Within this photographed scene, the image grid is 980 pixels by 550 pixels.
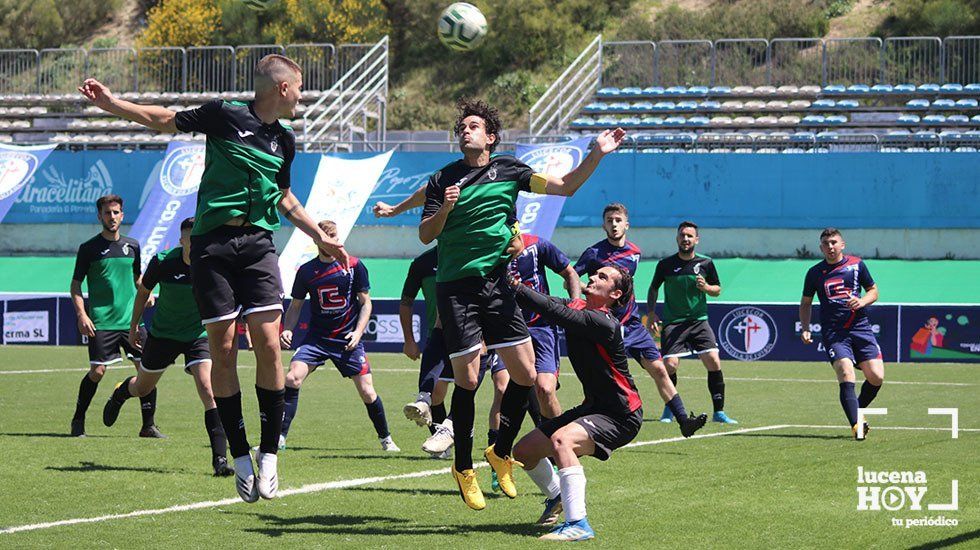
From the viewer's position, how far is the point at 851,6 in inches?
1805

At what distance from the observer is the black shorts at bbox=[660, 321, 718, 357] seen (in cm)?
1546

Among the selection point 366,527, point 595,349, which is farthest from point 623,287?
point 366,527

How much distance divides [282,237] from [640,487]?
25.1 metres

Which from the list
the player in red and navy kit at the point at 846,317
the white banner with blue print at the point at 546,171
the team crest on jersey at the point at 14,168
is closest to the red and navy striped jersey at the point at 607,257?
the player in red and navy kit at the point at 846,317

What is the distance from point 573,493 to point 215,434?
3864mm

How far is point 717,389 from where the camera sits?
15148 mm

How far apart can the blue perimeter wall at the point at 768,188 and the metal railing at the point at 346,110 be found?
8.18 ft

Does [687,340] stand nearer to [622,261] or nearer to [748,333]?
[622,261]

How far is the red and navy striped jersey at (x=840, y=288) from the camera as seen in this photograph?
14.0 metres

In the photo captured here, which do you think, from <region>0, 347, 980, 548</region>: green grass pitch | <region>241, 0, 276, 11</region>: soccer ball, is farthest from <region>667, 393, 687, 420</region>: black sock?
<region>241, 0, 276, 11</region>: soccer ball

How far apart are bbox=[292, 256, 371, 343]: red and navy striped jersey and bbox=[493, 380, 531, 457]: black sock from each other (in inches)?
166

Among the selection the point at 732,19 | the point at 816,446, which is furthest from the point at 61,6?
the point at 816,446

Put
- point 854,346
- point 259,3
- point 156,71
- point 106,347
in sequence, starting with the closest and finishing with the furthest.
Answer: point 106,347
point 854,346
point 259,3
point 156,71

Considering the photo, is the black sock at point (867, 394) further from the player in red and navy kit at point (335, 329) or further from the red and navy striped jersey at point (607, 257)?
the player in red and navy kit at point (335, 329)
